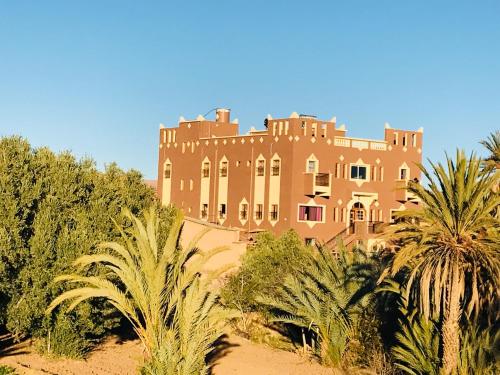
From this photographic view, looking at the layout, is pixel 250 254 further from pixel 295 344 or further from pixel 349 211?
pixel 349 211

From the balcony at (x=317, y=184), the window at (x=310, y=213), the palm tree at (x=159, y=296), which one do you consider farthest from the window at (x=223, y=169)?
the palm tree at (x=159, y=296)

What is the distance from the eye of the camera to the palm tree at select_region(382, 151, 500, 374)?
59.4 ft

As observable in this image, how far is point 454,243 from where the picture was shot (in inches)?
722

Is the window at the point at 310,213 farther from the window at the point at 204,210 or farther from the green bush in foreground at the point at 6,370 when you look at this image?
the green bush in foreground at the point at 6,370

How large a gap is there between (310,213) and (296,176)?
9.45ft

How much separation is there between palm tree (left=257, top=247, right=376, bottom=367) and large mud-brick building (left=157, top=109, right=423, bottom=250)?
81.1 ft

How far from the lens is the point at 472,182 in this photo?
18297 mm

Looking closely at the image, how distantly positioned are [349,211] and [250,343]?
2734 centimetres

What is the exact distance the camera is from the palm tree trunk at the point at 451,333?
18.4 meters

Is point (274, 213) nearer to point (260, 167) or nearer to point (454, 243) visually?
point (260, 167)

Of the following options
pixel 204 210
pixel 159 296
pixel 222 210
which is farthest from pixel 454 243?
pixel 204 210

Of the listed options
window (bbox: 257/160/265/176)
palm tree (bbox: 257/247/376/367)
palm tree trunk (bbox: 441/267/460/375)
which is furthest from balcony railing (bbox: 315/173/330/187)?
palm tree trunk (bbox: 441/267/460/375)

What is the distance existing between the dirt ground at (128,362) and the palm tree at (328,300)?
92cm

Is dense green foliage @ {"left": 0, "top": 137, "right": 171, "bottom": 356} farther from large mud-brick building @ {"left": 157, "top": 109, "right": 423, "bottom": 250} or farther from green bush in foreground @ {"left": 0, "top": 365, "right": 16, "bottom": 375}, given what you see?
large mud-brick building @ {"left": 157, "top": 109, "right": 423, "bottom": 250}
